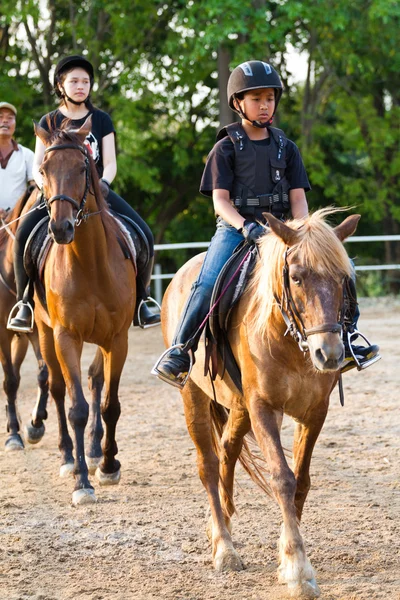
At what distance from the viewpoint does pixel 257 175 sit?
495cm

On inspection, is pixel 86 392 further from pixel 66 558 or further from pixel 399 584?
pixel 399 584

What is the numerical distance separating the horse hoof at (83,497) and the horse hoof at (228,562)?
1.70m

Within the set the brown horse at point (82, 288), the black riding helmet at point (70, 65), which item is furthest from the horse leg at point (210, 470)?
the black riding helmet at point (70, 65)

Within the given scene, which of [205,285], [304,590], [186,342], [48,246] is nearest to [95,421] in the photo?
[48,246]

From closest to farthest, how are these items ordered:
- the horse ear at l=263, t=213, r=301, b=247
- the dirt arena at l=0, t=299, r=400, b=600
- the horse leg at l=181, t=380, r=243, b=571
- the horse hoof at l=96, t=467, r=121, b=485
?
the horse ear at l=263, t=213, r=301, b=247
the dirt arena at l=0, t=299, r=400, b=600
the horse leg at l=181, t=380, r=243, b=571
the horse hoof at l=96, t=467, r=121, b=485

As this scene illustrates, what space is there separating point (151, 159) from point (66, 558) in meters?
21.0

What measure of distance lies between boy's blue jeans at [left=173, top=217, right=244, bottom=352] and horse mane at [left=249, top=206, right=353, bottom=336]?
0.99ft

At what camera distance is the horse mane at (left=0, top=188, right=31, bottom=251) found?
8.12 metres

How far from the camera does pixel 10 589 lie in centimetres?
430

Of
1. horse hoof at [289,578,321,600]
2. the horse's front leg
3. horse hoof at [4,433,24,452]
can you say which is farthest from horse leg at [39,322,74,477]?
horse hoof at [289,578,321,600]

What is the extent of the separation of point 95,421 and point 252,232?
3100 millimetres

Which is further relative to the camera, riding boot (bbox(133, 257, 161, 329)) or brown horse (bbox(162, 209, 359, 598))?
riding boot (bbox(133, 257, 161, 329))

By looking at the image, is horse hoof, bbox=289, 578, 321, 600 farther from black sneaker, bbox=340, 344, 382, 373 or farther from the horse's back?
the horse's back

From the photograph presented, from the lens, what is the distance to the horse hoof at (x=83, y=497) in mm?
6051
